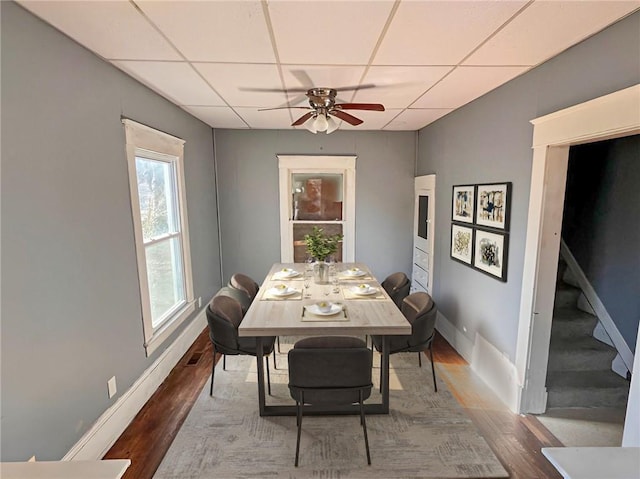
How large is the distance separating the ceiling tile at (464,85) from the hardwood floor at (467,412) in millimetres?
2564

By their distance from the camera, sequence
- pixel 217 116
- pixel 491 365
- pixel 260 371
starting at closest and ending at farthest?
pixel 260 371 → pixel 491 365 → pixel 217 116

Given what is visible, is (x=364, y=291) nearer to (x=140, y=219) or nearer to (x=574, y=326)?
(x=140, y=219)

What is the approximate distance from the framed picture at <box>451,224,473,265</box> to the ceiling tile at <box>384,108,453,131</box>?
1249mm

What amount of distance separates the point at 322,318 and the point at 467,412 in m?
1.41

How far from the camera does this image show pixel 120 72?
230 cm

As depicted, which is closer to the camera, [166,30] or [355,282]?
[166,30]

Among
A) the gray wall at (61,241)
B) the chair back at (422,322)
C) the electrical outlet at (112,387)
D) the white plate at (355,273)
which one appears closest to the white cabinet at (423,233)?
the white plate at (355,273)

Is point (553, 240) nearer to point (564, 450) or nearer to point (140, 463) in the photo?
point (564, 450)

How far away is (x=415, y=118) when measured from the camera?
3809 millimetres

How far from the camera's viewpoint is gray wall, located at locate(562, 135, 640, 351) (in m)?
2.74

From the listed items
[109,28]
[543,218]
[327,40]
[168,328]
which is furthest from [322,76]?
[168,328]

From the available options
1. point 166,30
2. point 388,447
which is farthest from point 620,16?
point 388,447

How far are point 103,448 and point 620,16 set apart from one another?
3833mm

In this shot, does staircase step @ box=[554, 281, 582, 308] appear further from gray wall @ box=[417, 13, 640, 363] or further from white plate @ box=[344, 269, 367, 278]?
white plate @ box=[344, 269, 367, 278]
